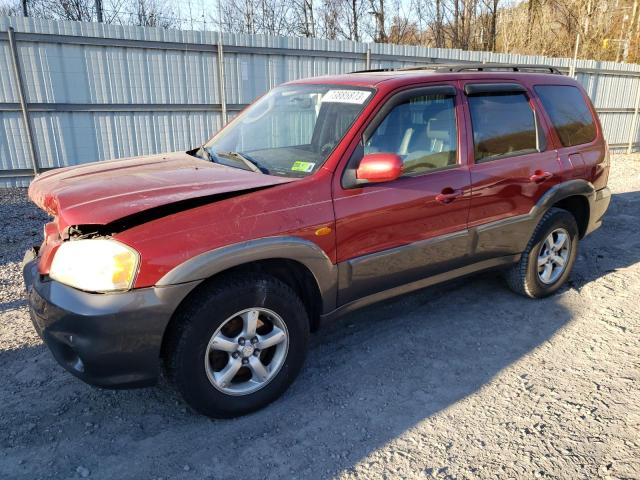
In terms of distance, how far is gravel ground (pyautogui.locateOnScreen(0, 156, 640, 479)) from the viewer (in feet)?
8.29

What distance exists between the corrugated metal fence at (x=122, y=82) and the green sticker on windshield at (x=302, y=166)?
6.75m

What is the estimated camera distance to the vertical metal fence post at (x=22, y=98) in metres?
7.69

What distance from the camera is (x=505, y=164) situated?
151 inches

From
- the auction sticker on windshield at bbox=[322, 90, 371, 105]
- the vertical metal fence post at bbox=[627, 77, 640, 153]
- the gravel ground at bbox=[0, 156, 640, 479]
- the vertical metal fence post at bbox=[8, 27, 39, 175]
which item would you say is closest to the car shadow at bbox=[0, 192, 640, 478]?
the gravel ground at bbox=[0, 156, 640, 479]

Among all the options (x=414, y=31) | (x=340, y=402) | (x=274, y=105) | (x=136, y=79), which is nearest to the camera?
(x=340, y=402)

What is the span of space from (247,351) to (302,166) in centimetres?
116

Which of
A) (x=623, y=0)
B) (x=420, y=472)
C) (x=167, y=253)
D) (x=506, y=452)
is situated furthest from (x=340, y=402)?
(x=623, y=0)

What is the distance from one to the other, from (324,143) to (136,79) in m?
6.79

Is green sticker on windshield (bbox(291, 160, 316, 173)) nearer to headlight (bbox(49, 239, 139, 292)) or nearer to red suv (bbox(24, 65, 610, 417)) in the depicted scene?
red suv (bbox(24, 65, 610, 417))

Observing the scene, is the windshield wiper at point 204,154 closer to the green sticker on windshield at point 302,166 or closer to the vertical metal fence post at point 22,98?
the green sticker on windshield at point 302,166

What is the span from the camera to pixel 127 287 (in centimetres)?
235

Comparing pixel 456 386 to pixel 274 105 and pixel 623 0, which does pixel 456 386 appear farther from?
pixel 623 0

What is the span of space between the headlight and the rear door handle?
10.3 feet

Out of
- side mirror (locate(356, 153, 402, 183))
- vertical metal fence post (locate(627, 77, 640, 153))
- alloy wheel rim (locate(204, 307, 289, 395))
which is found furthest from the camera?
vertical metal fence post (locate(627, 77, 640, 153))
